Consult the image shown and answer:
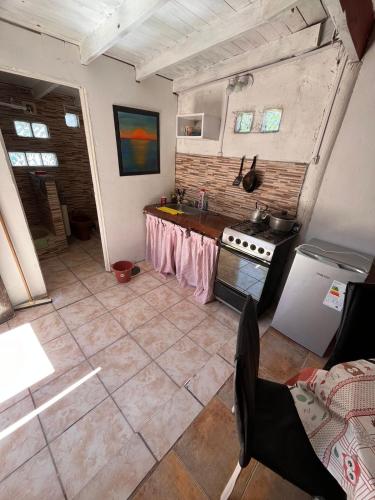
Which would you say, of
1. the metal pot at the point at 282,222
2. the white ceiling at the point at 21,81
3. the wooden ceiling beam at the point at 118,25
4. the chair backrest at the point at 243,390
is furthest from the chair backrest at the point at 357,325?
the white ceiling at the point at 21,81

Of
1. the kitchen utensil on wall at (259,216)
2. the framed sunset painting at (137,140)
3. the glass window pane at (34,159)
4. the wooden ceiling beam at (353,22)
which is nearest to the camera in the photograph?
the wooden ceiling beam at (353,22)

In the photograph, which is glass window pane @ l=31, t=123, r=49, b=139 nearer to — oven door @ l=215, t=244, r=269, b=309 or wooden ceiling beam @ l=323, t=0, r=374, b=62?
oven door @ l=215, t=244, r=269, b=309

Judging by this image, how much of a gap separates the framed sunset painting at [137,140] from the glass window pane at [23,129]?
202cm

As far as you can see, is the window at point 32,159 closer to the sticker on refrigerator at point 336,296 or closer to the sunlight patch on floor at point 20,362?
the sunlight patch on floor at point 20,362

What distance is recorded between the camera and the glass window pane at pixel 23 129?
124 inches

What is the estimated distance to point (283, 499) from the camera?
100cm

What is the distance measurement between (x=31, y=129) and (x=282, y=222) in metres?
3.89

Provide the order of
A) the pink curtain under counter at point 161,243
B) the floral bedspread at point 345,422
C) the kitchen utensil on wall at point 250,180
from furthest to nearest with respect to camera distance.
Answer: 1. the pink curtain under counter at point 161,243
2. the kitchen utensil on wall at point 250,180
3. the floral bedspread at point 345,422

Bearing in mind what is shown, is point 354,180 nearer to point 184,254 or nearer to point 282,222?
point 282,222

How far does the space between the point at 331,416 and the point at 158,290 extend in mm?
1957

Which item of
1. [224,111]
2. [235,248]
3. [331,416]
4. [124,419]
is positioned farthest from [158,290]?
[224,111]

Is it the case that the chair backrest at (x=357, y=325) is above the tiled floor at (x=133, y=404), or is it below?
above

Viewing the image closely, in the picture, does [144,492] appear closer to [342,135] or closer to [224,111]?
[342,135]

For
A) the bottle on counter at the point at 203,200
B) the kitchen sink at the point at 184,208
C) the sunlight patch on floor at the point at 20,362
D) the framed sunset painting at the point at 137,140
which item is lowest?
the sunlight patch on floor at the point at 20,362
